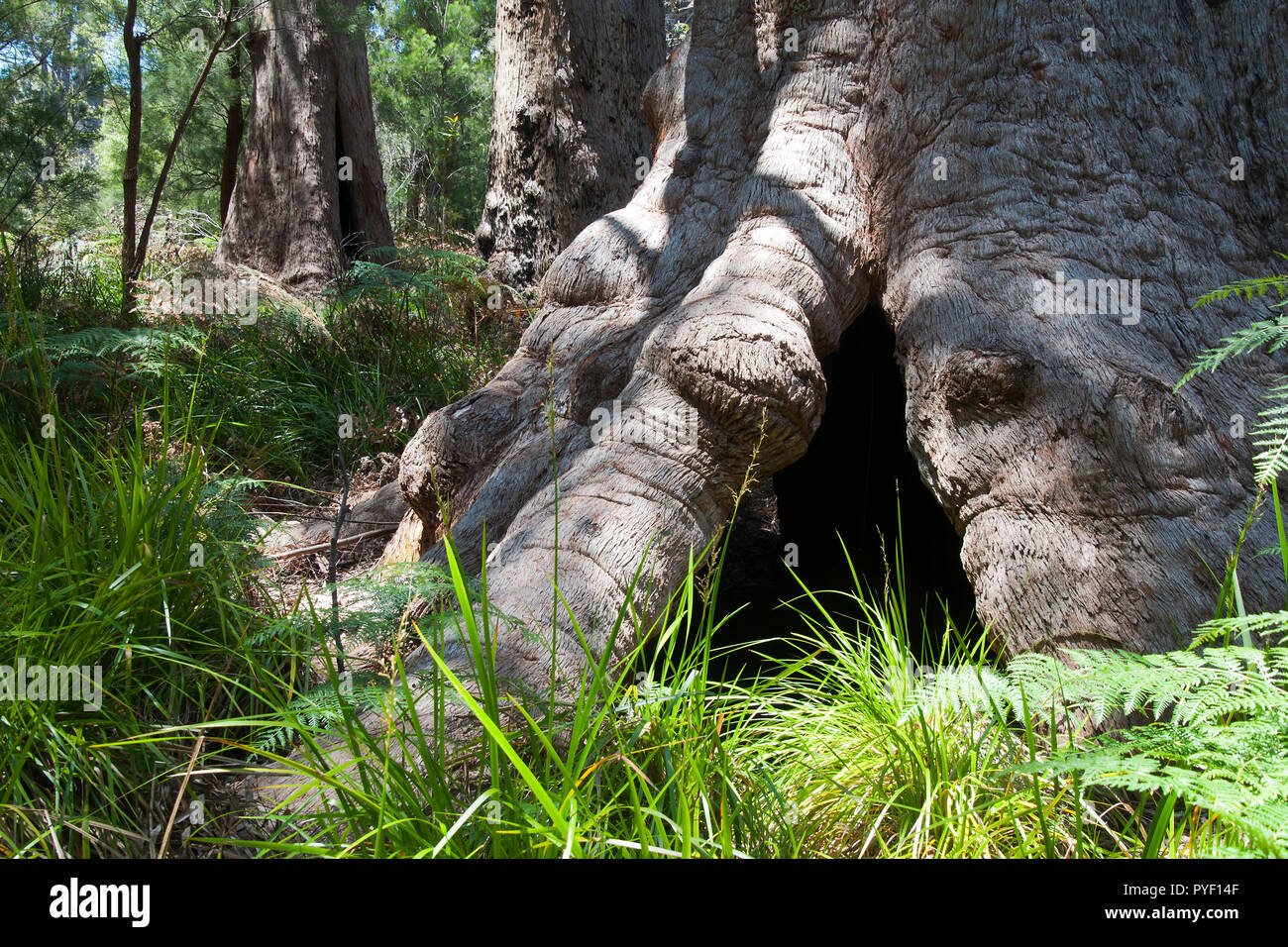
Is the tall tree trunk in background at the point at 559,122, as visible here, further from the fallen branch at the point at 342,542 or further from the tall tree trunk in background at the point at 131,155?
the fallen branch at the point at 342,542

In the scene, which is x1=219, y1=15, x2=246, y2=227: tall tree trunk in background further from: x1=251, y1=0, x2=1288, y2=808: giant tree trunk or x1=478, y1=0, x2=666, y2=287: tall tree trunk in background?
x1=251, y1=0, x2=1288, y2=808: giant tree trunk

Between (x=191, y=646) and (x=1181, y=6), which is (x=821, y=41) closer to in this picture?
(x=1181, y=6)

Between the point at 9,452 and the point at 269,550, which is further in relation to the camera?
the point at 269,550

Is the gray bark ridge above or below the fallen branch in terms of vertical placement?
above

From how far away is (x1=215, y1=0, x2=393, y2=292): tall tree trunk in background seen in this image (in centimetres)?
706

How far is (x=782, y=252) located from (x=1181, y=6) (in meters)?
1.90

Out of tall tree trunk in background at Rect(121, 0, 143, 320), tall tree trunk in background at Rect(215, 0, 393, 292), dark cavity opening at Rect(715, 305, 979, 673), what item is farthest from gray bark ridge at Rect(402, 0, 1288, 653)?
tall tree trunk in background at Rect(215, 0, 393, 292)

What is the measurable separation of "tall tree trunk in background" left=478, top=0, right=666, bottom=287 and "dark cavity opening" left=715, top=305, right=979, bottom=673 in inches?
103

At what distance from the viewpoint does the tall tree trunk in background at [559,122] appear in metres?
6.15

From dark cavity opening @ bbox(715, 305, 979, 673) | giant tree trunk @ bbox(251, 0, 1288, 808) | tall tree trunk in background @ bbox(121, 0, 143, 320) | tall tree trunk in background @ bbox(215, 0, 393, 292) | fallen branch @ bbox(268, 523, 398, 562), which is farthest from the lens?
tall tree trunk in background @ bbox(215, 0, 393, 292)

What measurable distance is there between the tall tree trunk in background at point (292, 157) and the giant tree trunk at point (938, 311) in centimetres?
416

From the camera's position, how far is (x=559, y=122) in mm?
6203

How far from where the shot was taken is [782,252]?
327 cm
